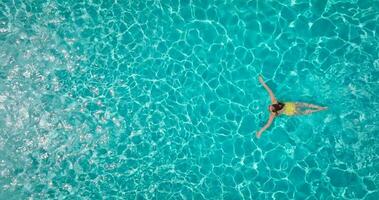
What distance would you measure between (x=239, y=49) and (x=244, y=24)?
1.08 ft

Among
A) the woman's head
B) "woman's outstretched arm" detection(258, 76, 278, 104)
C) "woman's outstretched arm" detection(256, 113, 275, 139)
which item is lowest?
"woman's outstretched arm" detection(256, 113, 275, 139)

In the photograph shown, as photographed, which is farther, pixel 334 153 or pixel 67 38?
pixel 67 38

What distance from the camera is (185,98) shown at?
218 inches

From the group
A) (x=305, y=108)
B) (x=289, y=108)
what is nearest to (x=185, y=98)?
(x=289, y=108)

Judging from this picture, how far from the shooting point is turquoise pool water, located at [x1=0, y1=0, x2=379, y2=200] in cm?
525

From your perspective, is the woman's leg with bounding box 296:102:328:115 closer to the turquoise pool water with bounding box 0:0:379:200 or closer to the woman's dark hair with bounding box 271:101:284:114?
the turquoise pool water with bounding box 0:0:379:200

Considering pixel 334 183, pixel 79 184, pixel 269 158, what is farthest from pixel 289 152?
pixel 79 184

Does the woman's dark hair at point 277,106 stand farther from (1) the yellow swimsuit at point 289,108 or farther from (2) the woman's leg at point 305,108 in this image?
(2) the woman's leg at point 305,108

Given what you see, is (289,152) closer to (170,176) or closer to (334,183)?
(334,183)

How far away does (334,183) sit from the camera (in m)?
5.27

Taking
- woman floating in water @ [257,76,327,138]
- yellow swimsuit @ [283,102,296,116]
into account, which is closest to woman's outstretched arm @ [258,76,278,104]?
woman floating in water @ [257,76,327,138]

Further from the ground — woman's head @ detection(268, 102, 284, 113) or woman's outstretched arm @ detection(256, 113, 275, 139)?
woman's head @ detection(268, 102, 284, 113)

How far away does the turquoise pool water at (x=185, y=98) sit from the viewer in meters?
5.25

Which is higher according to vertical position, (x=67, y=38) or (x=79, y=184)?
(x=67, y=38)
